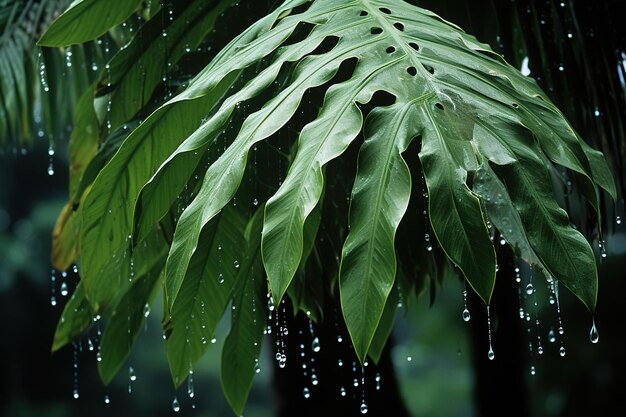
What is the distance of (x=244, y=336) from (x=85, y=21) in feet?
2.05

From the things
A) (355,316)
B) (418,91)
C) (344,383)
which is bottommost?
(344,383)

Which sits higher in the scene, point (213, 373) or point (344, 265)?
point (344, 265)

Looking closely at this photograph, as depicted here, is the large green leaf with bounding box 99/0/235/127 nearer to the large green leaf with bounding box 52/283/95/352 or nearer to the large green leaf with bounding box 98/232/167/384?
the large green leaf with bounding box 98/232/167/384

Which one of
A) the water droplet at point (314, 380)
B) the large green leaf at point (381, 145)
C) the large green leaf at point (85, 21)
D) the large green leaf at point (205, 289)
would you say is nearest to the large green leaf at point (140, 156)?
the large green leaf at point (381, 145)

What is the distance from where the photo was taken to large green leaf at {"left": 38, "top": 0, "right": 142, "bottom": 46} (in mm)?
1384

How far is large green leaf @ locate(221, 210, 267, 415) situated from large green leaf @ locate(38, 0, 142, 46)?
42cm

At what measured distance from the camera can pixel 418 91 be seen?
1039mm

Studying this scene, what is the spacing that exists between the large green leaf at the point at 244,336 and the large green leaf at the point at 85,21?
1.37 ft

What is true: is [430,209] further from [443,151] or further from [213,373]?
[213,373]

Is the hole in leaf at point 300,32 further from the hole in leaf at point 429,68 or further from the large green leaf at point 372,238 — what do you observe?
the large green leaf at point 372,238

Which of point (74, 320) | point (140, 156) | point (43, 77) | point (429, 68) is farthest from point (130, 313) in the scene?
point (429, 68)

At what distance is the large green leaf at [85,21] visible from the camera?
1.38 meters

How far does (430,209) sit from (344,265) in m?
0.11

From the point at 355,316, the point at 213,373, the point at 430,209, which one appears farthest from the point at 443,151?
the point at 213,373
